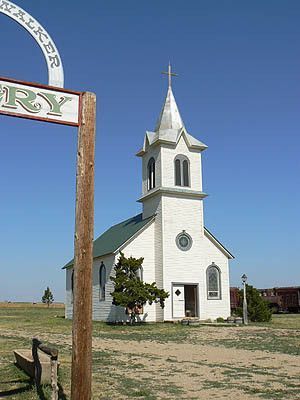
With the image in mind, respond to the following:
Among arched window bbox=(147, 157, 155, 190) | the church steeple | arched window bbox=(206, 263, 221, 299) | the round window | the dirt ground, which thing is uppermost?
the church steeple

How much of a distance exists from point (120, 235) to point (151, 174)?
5.10 metres

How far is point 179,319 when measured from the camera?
31031mm

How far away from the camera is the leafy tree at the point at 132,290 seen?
28984 millimetres

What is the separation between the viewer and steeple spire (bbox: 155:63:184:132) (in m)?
35.5

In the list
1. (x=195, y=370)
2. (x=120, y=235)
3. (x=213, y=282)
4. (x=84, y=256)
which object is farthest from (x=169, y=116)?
(x=84, y=256)

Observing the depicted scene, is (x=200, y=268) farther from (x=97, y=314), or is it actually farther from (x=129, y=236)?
(x=97, y=314)

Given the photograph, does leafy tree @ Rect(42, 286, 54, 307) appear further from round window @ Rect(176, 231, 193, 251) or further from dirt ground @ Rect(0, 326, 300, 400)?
dirt ground @ Rect(0, 326, 300, 400)

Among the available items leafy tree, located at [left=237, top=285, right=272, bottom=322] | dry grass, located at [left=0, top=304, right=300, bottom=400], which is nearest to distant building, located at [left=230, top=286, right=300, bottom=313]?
leafy tree, located at [left=237, top=285, right=272, bottom=322]

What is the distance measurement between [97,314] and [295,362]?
77.1 ft

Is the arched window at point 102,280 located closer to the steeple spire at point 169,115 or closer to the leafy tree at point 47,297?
the steeple spire at point 169,115

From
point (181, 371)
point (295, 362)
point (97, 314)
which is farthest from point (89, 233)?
point (97, 314)

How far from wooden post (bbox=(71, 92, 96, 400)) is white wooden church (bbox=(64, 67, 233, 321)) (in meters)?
25.2

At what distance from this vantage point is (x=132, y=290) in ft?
95.6

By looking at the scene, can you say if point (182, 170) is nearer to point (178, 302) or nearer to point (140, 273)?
point (140, 273)
